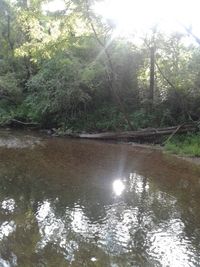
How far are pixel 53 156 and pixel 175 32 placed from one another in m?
7.90

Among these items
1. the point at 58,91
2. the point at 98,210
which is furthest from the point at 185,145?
the point at 98,210

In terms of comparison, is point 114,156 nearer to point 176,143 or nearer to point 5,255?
point 176,143

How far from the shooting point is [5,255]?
5.75 meters

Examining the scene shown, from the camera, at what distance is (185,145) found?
51.8ft

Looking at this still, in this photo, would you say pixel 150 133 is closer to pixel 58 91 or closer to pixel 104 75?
pixel 104 75

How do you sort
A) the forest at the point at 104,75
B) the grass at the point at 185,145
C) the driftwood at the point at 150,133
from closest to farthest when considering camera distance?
the grass at the point at 185,145
the driftwood at the point at 150,133
the forest at the point at 104,75

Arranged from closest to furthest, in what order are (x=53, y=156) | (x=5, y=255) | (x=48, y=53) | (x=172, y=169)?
1. (x=5, y=255)
2. (x=172, y=169)
3. (x=53, y=156)
4. (x=48, y=53)

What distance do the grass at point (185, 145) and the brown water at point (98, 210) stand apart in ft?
3.79

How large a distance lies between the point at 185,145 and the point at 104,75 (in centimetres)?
616

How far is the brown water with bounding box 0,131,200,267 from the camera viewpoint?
19.4 ft

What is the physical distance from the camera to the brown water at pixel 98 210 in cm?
592

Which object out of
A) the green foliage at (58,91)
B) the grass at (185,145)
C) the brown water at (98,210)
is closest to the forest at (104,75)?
the green foliage at (58,91)

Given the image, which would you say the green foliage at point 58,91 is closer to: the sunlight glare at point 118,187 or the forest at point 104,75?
the forest at point 104,75

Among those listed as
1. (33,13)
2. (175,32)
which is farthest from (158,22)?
(33,13)
